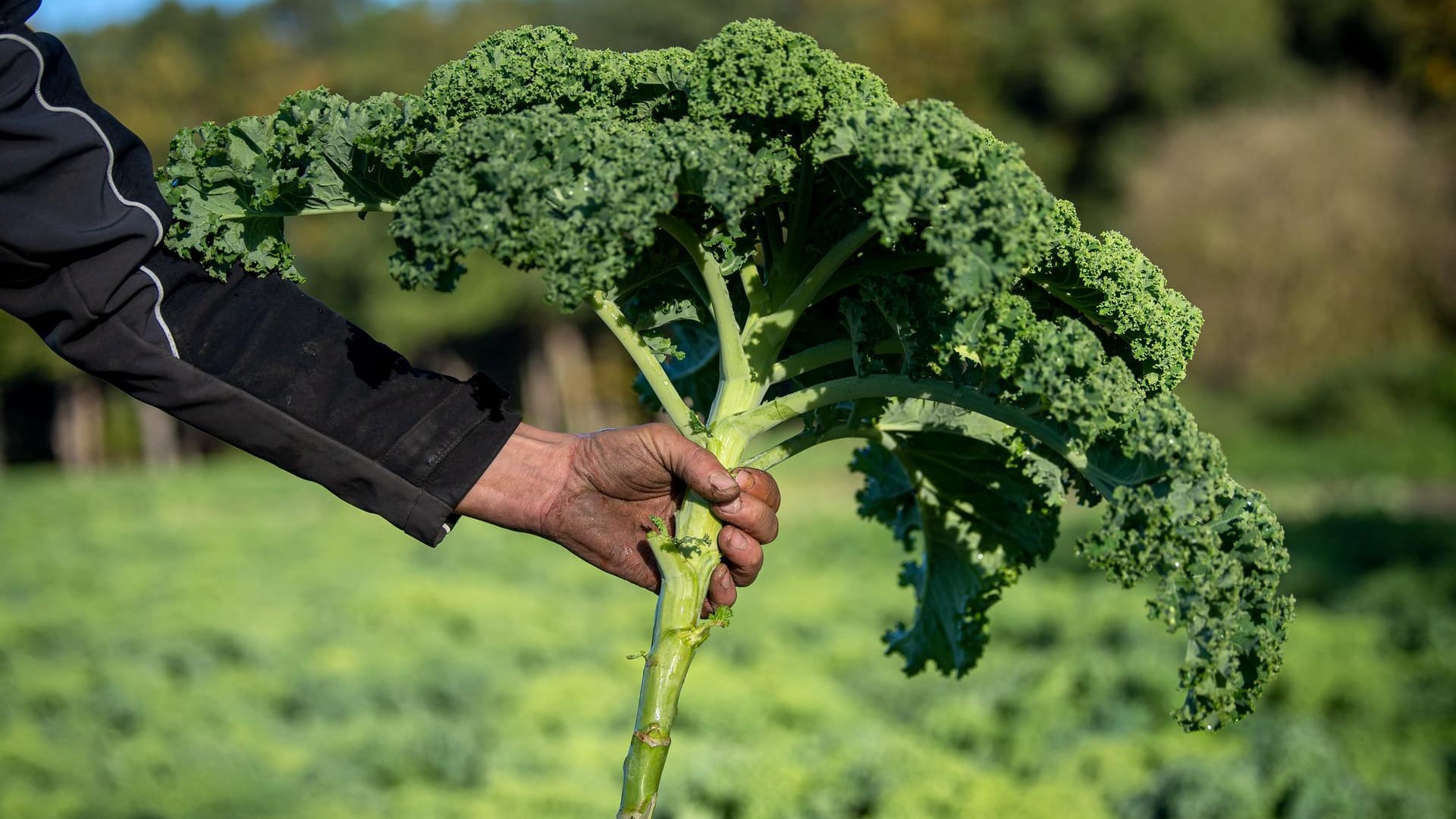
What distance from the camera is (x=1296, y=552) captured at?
15398 mm

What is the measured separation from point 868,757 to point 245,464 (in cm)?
4657

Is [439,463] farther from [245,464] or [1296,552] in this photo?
[245,464]

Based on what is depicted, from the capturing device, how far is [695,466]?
2.52 metres

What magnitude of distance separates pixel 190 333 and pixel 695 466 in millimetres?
1091

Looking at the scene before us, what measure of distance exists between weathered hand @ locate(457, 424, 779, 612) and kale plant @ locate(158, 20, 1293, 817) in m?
0.13

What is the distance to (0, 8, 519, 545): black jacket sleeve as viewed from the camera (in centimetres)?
241

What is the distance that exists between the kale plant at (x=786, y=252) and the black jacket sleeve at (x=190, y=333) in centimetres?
11

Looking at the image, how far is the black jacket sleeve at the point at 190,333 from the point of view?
241cm

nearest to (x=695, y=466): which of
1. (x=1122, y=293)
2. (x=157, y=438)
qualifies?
(x=1122, y=293)

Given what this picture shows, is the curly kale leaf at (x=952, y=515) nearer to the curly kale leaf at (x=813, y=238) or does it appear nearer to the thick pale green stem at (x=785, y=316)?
the curly kale leaf at (x=813, y=238)

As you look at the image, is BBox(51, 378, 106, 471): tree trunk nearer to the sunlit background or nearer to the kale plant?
the sunlit background

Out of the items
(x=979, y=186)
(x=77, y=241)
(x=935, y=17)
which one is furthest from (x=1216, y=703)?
(x=935, y=17)

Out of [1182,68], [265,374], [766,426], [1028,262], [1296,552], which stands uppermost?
[1182,68]

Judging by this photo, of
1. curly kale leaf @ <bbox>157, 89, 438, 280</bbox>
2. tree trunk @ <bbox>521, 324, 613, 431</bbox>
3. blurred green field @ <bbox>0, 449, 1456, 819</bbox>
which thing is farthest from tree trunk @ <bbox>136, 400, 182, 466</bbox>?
curly kale leaf @ <bbox>157, 89, 438, 280</bbox>
